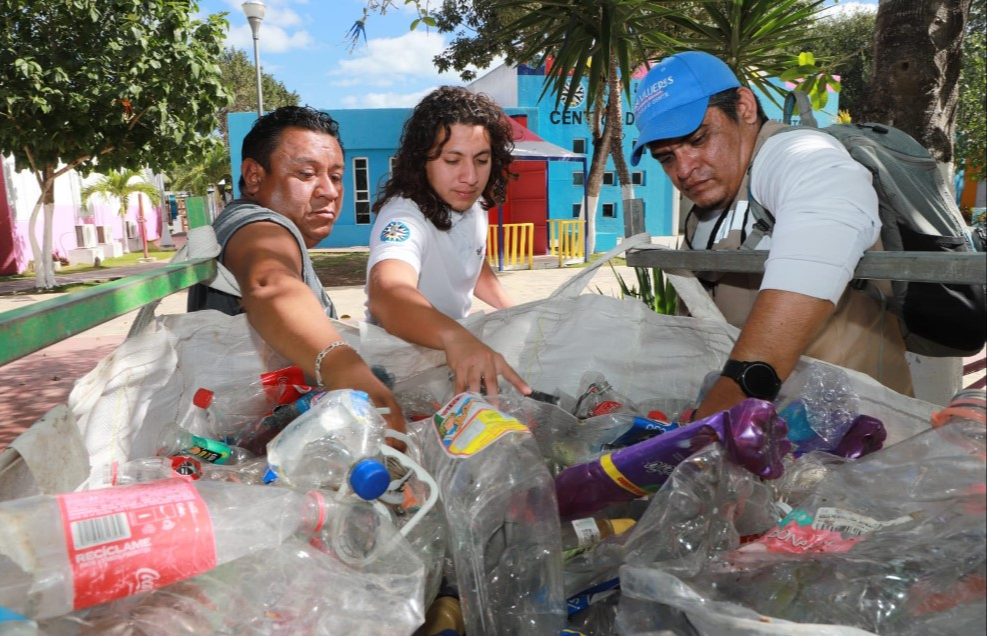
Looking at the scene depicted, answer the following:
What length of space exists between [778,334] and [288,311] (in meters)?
1.22

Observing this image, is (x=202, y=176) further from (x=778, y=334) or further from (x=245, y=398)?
(x=778, y=334)

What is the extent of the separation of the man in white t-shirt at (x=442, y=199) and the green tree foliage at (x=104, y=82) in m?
11.7

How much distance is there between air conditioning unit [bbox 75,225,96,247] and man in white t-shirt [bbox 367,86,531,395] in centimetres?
2261

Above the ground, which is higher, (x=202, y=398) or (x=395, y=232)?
(x=395, y=232)

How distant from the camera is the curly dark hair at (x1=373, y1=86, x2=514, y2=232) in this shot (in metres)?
2.68

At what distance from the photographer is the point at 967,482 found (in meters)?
1.03

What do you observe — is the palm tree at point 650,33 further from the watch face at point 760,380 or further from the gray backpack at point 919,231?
the watch face at point 760,380

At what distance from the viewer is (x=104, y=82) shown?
12523 millimetres

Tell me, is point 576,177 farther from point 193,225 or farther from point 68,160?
point 193,225

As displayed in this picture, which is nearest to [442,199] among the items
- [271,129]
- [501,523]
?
[271,129]

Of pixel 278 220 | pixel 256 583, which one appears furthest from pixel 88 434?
pixel 278 220

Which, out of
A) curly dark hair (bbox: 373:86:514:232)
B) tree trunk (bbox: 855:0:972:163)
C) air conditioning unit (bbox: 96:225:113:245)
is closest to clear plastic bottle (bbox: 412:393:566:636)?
curly dark hair (bbox: 373:86:514:232)

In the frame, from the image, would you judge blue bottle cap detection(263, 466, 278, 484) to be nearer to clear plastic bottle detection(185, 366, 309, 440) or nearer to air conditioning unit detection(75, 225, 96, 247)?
clear plastic bottle detection(185, 366, 309, 440)

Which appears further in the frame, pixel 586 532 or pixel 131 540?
pixel 586 532
